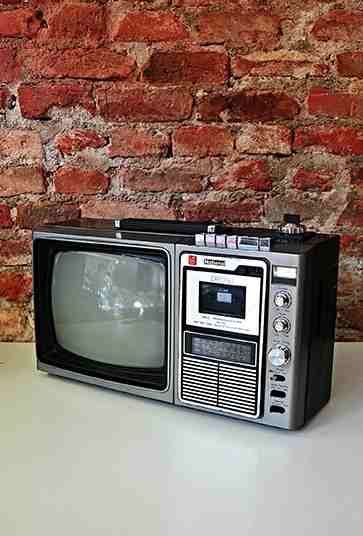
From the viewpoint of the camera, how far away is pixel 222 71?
1190 millimetres

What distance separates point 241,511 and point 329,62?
89cm

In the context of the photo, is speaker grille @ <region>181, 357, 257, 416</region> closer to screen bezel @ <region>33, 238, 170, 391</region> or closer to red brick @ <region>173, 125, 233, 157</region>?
screen bezel @ <region>33, 238, 170, 391</region>

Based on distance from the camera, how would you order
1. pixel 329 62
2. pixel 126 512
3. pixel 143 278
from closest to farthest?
pixel 126 512 → pixel 143 278 → pixel 329 62

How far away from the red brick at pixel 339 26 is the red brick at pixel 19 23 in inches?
22.5

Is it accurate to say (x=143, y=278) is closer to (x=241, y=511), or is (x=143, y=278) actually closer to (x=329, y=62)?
(x=241, y=511)

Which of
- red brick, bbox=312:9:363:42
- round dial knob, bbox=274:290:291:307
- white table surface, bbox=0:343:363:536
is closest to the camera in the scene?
white table surface, bbox=0:343:363:536

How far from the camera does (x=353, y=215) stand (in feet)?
4.03

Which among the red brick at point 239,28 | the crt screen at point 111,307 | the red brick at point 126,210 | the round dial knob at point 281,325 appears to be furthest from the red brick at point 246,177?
the round dial knob at point 281,325

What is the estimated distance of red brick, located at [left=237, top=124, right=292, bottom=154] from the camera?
120 centimetres

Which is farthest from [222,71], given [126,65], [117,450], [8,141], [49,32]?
[117,450]

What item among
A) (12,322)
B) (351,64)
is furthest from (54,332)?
(351,64)

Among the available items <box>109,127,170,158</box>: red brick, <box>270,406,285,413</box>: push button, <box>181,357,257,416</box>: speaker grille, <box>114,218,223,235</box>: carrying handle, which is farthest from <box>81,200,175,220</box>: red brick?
Result: <box>270,406,285,413</box>: push button

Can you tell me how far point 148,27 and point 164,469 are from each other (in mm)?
869

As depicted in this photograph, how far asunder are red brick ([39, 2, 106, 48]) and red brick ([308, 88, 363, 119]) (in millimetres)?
455
